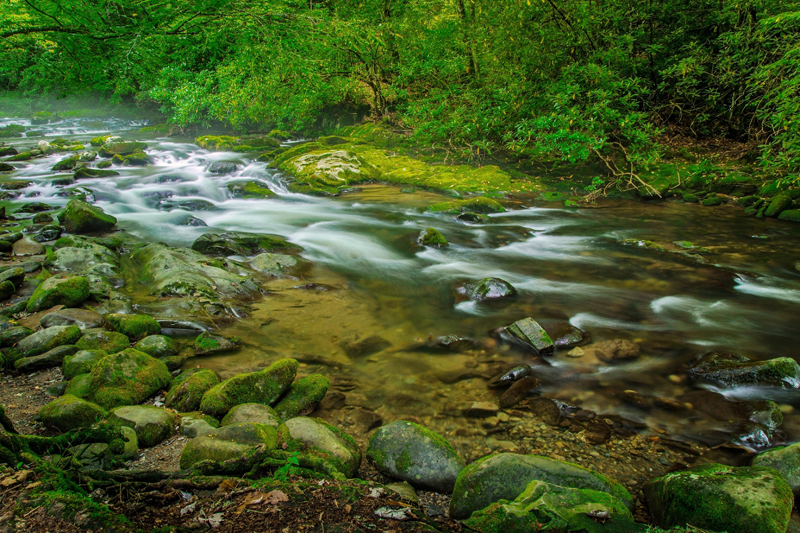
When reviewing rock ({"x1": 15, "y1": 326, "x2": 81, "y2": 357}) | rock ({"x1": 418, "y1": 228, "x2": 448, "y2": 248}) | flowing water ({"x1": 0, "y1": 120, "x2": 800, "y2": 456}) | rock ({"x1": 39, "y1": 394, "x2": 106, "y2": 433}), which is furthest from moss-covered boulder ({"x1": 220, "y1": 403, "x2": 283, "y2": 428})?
rock ({"x1": 418, "y1": 228, "x2": 448, "y2": 248})

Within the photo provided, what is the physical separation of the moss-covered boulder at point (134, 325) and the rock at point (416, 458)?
329 cm

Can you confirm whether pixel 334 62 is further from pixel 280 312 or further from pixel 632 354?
pixel 632 354

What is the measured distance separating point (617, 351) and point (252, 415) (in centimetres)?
397

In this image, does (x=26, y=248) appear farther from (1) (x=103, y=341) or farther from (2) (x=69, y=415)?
(2) (x=69, y=415)

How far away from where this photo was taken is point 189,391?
3723mm

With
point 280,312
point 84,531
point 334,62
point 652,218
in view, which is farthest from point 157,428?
point 334,62

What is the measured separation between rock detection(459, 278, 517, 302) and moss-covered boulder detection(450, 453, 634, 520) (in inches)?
150

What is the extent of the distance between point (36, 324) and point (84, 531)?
4456 mm

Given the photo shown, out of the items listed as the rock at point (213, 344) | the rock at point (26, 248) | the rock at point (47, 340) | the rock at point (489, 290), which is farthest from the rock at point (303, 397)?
the rock at point (26, 248)

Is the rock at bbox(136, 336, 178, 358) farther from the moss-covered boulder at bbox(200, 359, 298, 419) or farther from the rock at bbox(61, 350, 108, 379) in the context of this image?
the moss-covered boulder at bbox(200, 359, 298, 419)

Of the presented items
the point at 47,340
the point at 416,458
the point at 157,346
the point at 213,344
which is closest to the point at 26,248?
the point at 47,340

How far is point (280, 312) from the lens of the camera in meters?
5.84

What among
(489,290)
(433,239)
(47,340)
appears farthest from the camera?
(433,239)

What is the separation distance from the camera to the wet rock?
4016mm
